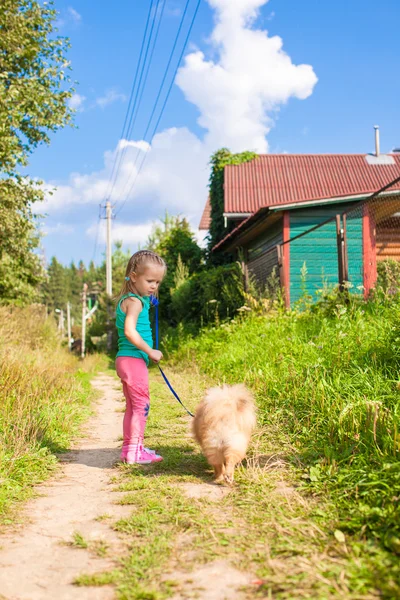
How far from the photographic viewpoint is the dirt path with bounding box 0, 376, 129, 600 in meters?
2.01

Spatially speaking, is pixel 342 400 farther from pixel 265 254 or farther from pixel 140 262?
pixel 265 254

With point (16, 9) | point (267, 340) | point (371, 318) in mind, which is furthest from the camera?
point (16, 9)

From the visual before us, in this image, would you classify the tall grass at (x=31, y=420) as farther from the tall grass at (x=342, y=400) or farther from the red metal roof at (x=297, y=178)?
the red metal roof at (x=297, y=178)

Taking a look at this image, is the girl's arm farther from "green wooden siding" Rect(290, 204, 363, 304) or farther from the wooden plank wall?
the wooden plank wall

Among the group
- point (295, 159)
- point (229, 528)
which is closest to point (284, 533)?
point (229, 528)

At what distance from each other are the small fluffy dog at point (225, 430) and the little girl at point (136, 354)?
0.69 meters

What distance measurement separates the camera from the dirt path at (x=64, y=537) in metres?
2.01

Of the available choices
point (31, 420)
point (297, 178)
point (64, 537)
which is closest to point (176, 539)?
point (64, 537)

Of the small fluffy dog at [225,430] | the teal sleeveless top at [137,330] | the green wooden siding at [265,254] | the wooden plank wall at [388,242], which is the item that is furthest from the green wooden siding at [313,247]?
the small fluffy dog at [225,430]

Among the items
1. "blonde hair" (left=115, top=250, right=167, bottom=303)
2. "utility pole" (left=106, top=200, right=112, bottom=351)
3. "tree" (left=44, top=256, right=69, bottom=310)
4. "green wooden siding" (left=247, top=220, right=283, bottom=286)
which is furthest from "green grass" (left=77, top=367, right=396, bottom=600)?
"tree" (left=44, top=256, right=69, bottom=310)

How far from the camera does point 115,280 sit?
126 feet

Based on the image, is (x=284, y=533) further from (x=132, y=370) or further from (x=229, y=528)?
(x=132, y=370)

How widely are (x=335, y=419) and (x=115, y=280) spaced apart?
35.3m

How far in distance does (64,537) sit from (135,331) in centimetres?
158
